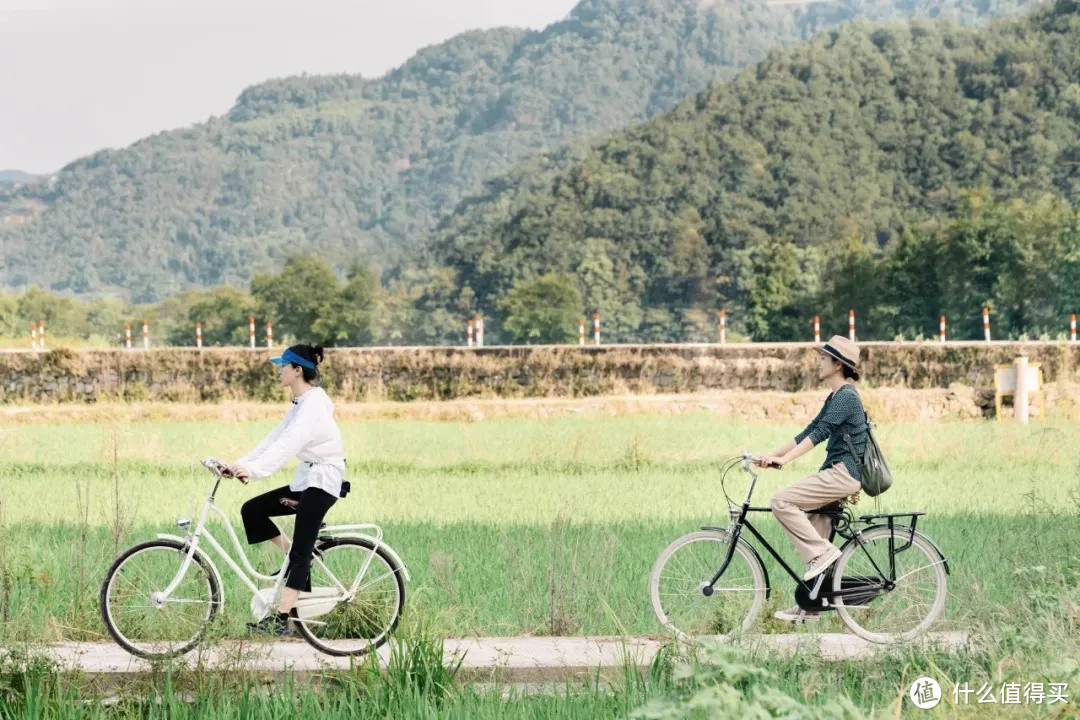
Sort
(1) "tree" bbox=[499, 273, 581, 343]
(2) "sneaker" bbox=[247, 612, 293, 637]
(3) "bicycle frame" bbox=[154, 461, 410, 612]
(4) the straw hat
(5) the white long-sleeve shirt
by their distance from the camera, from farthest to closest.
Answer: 1. (1) "tree" bbox=[499, 273, 581, 343]
2. (4) the straw hat
3. (2) "sneaker" bbox=[247, 612, 293, 637]
4. (3) "bicycle frame" bbox=[154, 461, 410, 612]
5. (5) the white long-sleeve shirt

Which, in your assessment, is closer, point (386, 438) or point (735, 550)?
point (735, 550)

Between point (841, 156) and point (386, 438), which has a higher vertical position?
point (841, 156)

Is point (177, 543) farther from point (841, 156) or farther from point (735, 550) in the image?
point (841, 156)

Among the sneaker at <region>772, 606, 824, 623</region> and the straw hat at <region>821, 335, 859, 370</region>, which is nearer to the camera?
the straw hat at <region>821, 335, 859, 370</region>

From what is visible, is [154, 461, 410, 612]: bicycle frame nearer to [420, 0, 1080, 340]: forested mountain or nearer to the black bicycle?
the black bicycle

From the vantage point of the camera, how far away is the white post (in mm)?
19516

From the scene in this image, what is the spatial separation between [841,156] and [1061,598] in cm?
5758

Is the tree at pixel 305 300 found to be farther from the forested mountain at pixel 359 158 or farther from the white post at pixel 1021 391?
the white post at pixel 1021 391

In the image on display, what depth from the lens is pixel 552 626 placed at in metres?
6.88

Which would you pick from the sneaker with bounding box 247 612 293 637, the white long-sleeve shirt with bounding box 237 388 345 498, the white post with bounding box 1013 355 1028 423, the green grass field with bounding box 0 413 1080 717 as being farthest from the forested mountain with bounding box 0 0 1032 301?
the white long-sleeve shirt with bounding box 237 388 345 498

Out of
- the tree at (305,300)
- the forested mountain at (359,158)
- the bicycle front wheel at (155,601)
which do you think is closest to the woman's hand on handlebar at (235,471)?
the bicycle front wheel at (155,601)

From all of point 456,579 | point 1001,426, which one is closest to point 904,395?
point 1001,426

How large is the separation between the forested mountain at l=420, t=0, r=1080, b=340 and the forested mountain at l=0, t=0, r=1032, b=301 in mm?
40093

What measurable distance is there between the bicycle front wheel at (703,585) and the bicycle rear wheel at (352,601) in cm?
114
